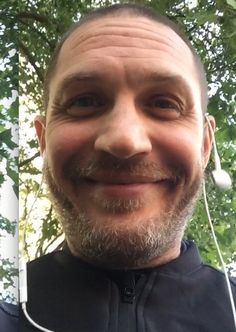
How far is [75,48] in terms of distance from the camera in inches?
36.1

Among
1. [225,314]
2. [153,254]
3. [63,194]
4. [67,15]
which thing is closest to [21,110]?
[67,15]

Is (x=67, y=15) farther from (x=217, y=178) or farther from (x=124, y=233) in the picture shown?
(x=124, y=233)

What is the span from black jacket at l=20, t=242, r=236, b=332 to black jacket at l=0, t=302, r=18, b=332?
0.07ft

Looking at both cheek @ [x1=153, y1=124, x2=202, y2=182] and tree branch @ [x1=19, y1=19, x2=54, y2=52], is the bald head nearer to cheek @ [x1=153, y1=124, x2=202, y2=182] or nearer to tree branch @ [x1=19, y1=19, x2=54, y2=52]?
cheek @ [x1=153, y1=124, x2=202, y2=182]

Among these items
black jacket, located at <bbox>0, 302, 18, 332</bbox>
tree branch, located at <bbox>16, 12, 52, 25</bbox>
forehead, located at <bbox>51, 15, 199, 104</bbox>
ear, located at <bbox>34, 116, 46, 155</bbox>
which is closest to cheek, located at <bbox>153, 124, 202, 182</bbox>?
forehead, located at <bbox>51, 15, 199, 104</bbox>

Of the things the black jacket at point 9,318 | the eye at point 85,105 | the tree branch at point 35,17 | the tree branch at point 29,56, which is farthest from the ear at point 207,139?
the tree branch at point 35,17

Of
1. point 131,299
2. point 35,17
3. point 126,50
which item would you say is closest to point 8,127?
point 35,17

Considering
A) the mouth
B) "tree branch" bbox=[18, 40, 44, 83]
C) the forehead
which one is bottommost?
the mouth

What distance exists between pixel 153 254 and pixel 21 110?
25.4 inches

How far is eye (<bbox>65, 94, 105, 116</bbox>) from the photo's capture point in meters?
0.82

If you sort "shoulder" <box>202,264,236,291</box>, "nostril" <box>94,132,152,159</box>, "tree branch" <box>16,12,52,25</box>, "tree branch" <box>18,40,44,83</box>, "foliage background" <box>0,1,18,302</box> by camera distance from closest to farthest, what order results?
"nostril" <box>94,132,152,159</box>, "shoulder" <box>202,264,236,291</box>, "foliage background" <box>0,1,18,302</box>, "tree branch" <box>18,40,44,83</box>, "tree branch" <box>16,12,52,25</box>

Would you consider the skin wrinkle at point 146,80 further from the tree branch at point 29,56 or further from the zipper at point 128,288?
the tree branch at point 29,56

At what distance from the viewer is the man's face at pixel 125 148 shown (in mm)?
786

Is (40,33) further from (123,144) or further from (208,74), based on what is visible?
(123,144)
